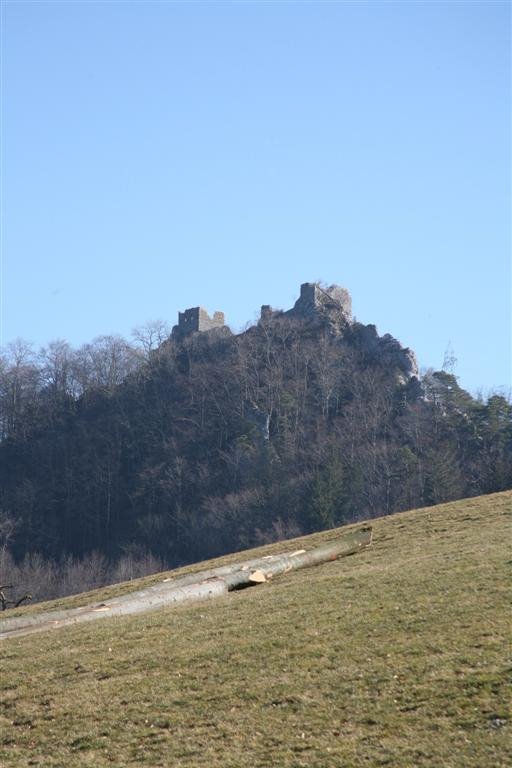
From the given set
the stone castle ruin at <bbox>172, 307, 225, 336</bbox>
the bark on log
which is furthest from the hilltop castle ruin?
the bark on log

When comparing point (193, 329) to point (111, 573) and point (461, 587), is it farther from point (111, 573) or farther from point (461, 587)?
point (461, 587)

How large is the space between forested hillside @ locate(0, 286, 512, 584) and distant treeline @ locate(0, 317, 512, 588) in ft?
0.58

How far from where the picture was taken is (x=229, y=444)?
416 ft

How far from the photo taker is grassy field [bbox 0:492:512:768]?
17422 millimetres

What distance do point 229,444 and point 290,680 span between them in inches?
4194

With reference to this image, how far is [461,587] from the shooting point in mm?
25188

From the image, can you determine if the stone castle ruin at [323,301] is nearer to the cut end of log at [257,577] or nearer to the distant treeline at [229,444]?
the distant treeline at [229,444]

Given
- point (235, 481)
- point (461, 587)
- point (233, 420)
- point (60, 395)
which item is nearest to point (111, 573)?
point (235, 481)

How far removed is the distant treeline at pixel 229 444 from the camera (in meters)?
106

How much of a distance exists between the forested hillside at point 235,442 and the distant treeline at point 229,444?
18 cm

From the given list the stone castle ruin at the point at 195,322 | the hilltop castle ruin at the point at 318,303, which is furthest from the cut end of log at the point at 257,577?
the stone castle ruin at the point at 195,322

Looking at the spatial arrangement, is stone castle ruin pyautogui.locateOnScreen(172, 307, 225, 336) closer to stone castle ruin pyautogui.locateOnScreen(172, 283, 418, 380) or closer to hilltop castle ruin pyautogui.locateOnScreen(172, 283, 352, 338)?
stone castle ruin pyautogui.locateOnScreen(172, 283, 418, 380)

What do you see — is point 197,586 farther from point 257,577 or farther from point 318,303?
point 318,303

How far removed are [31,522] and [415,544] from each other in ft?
331
